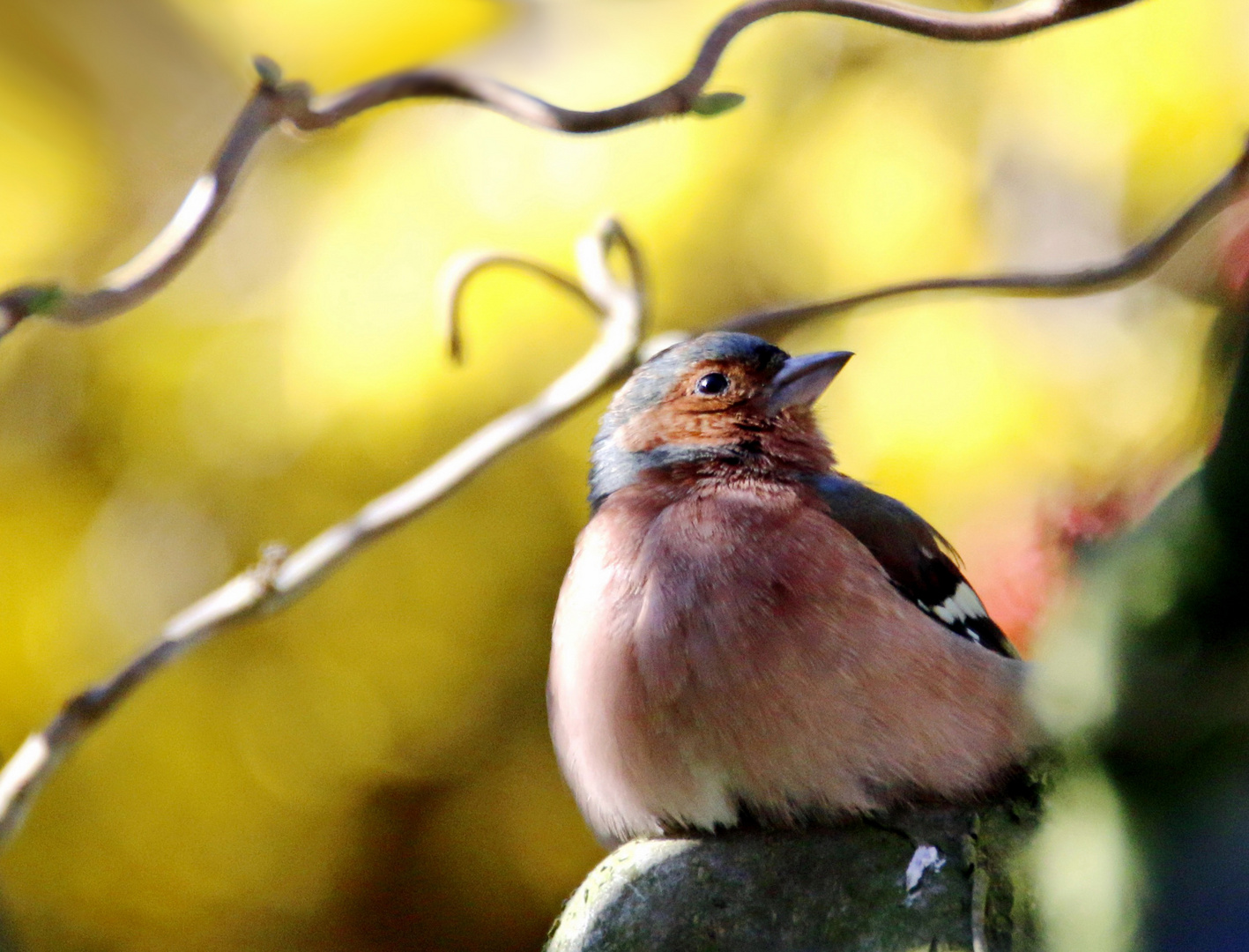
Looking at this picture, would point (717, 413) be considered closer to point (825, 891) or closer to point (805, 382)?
point (805, 382)

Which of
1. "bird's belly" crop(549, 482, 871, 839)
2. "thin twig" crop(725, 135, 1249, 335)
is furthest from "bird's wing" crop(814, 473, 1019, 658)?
"thin twig" crop(725, 135, 1249, 335)

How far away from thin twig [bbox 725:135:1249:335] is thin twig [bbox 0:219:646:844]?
0.26m

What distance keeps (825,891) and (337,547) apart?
883 millimetres

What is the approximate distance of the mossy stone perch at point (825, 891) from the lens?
0.93 metres

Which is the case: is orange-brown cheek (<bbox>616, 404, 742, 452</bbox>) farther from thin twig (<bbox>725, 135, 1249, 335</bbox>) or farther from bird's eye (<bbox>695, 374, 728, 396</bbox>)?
thin twig (<bbox>725, 135, 1249, 335</bbox>)

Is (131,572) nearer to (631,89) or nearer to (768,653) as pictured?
(631,89)

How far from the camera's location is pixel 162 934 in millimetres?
3152

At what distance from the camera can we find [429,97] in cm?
134

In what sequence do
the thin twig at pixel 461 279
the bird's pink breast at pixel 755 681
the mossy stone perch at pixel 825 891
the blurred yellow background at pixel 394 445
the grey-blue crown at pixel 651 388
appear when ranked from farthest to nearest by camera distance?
the blurred yellow background at pixel 394 445 < the grey-blue crown at pixel 651 388 < the thin twig at pixel 461 279 < the bird's pink breast at pixel 755 681 < the mossy stone perch at pixel 825 891

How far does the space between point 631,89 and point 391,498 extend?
1.83 metres

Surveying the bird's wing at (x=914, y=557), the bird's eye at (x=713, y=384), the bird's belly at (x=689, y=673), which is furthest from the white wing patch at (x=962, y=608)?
the bird's eye at (x=713, y=384)

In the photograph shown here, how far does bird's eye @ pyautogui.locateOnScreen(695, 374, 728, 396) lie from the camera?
5.84 feet

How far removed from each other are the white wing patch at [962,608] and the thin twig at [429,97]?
2.14ft

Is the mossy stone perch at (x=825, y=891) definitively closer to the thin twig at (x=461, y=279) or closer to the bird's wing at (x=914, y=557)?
the bird's wing at (x=914, y=557)
